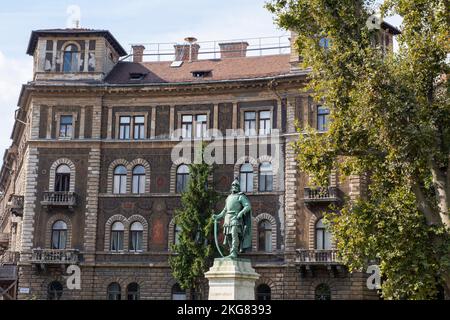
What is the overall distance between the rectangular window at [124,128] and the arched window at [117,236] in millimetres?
5016

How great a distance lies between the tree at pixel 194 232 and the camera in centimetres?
4141

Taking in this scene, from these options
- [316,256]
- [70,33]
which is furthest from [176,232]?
[70,33]

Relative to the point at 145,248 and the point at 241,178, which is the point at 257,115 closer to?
the point at 241,178

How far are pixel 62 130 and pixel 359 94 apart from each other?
2487 centimetres

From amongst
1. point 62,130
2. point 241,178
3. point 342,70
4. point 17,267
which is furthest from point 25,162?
point 342,70

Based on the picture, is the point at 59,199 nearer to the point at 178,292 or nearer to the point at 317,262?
the point at 178,292

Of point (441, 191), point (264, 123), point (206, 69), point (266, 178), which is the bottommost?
point (441, 191)

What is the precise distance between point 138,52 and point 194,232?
601 inches

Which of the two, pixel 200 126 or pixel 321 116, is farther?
pixel 200 126

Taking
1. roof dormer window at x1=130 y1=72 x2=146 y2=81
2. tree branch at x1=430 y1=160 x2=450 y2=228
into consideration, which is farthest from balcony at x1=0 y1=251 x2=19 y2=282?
tree branch at x1=430 y1=160 x2=450 y2=228

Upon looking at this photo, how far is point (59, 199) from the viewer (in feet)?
150

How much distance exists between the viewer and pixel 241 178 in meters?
45.4

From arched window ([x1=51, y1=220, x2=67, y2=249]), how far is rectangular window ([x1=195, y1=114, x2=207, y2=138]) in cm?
910

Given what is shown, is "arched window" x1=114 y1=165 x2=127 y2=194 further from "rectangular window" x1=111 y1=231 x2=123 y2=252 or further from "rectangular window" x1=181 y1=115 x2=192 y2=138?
"rectangular window" x1=181 y1=115 x2=192 y2=138
